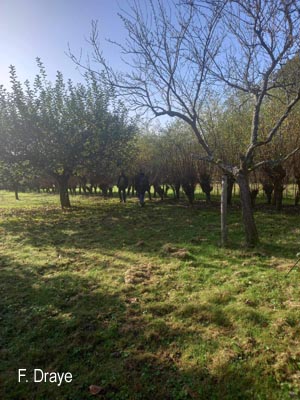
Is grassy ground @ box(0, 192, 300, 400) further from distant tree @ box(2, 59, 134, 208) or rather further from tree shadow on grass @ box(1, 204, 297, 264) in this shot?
distant tree @ box(2, 59, 134, 208)

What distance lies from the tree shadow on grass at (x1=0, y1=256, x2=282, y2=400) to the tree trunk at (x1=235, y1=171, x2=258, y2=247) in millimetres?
3098

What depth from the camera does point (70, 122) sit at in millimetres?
12195

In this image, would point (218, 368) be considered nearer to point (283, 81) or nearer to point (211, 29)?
point (283, 81)

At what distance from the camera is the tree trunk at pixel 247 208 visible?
20.2 feet

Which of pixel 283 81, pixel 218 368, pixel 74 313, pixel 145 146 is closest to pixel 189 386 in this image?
pixel 218 368

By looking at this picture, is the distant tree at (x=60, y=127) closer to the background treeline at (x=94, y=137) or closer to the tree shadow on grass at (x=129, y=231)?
the background treeline at (x=94, y=137)

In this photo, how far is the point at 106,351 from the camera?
3037 millimetres

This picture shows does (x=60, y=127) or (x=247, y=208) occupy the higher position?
(x=60, y=127)

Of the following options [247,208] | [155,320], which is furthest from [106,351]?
[247,208]

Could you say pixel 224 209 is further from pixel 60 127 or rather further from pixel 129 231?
pixel 60 127

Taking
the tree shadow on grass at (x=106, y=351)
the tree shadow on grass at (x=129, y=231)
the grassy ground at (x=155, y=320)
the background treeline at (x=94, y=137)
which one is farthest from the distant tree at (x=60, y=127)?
the tree shadow on grass at (x=106, y=351)

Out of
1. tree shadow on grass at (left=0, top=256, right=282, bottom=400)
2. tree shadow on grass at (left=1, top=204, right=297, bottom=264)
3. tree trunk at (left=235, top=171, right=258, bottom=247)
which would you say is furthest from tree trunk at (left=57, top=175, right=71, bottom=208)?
tree trunk at (left=235, top=171, right=258, bottom=247)

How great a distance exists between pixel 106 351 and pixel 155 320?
788mm

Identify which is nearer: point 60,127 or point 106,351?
point 106,351
